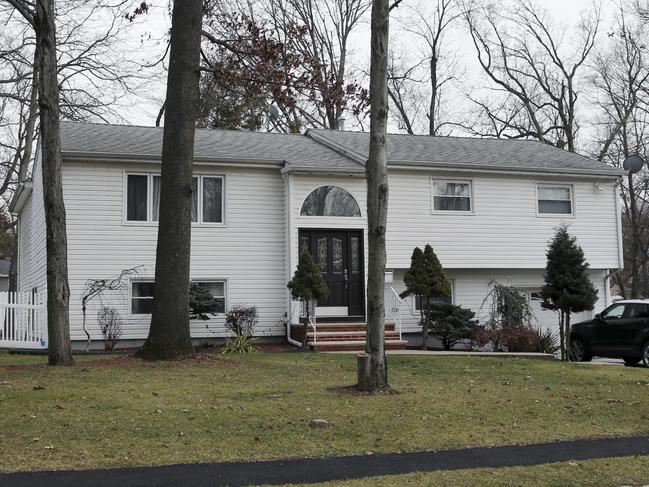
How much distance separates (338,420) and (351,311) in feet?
35.9

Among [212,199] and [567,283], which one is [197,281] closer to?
[212,199]

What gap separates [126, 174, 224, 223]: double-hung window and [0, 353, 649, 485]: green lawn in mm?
6436

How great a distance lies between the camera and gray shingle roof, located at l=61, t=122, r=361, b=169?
59.2 feet

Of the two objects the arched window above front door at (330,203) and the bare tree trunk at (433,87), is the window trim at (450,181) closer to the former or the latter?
the arched window above front door at (330,203)

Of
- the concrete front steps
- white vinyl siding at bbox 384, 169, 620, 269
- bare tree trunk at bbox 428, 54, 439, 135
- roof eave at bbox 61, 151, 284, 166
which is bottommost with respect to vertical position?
the concrete front steps

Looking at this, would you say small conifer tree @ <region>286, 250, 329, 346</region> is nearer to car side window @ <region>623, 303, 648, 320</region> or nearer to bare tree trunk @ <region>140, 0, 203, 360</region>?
bare tree trunk @ <region>140, 0, 203, 360</region>

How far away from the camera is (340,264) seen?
62.8 feet

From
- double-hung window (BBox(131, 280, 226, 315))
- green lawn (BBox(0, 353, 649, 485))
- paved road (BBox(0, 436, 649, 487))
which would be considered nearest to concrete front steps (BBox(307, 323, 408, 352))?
double-hung window (BBox(131, 280, 226, 315))

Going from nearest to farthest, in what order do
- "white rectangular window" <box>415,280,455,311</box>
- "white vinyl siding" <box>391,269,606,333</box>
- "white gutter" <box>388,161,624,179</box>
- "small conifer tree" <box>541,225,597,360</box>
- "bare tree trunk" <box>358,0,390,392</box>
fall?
"bare tree trunk" <box>358,0,390,392</box>, "small conifer tree" <box>541,225,597,360</box>, "white rectangular window" <box>415,280,455,311</box>, "white gutter" <box>388,161,624,179</box>, "white vinyl siding" <box>391,269,606,333</box>

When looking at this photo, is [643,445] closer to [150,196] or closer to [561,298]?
[561,298]

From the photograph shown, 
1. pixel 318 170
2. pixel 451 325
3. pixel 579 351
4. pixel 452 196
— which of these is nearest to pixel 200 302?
pixel 318 170

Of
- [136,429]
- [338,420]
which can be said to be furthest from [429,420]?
[136,429]

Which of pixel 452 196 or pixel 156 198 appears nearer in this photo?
pixel 156 198

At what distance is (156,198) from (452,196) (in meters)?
8.45
